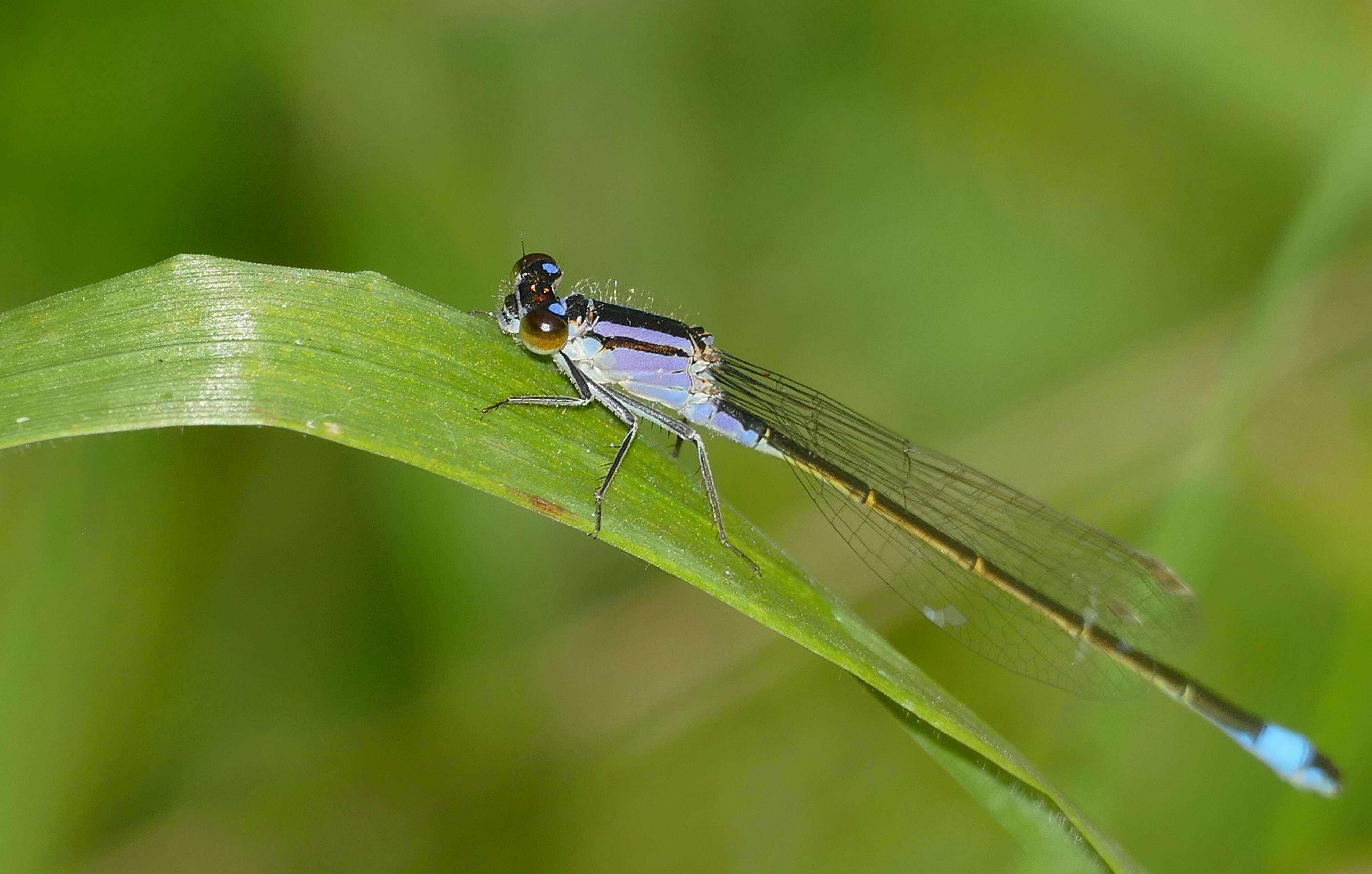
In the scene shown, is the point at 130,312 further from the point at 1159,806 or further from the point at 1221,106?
the point at 1221,106

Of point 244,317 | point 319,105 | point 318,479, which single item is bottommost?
point 244,317

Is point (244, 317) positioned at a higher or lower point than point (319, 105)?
lower

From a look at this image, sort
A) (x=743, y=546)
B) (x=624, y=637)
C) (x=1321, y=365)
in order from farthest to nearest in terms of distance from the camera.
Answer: (x=1321, y=365), (x=624, y=637), (x=743, y=546)

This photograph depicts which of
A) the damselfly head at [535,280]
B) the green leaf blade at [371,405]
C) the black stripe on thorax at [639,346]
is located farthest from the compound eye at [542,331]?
the green leaf blade at [371,405]

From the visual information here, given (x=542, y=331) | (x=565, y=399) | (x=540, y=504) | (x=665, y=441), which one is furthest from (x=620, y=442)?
(x=665, y=441)

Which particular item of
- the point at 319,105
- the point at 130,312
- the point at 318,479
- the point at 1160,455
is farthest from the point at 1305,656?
the point at 319,105

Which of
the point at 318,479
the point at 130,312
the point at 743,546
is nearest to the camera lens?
the point at 130,312

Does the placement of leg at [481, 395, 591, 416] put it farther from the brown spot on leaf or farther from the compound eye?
the brown spot on leaf
